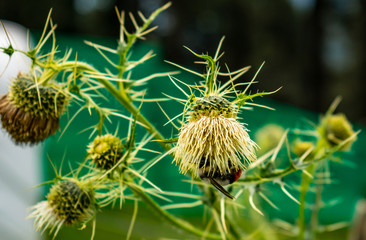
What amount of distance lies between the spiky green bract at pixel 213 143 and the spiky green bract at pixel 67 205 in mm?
271

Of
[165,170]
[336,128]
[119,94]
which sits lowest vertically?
[119,94]

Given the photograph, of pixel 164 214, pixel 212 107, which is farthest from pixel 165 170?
pixel 212 107

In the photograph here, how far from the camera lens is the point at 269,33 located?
1017 cm

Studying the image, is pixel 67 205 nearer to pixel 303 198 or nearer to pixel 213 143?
pixel 213 143

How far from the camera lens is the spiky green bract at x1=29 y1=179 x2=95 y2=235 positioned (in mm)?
827

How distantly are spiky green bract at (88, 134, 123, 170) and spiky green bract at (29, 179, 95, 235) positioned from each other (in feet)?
0.17

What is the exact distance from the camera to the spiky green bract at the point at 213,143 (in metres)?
0.64

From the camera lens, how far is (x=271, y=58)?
9797mm

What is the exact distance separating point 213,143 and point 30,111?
16.7 inches

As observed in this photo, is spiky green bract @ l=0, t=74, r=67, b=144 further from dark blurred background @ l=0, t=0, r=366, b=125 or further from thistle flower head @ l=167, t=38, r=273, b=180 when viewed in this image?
dark blurred background @ l=0, t=0, r=366, b=125

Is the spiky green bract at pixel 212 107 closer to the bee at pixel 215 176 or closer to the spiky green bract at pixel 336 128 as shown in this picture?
the bee at pixel 215 176

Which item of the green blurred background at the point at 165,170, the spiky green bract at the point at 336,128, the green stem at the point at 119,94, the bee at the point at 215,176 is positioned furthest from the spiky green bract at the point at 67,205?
the green blurred background at the point at 165,170

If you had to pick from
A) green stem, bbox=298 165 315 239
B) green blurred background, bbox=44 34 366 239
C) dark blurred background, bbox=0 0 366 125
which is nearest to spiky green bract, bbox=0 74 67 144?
green stem, bbox=298 165 315 239

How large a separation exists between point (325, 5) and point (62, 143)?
772 centimetres
